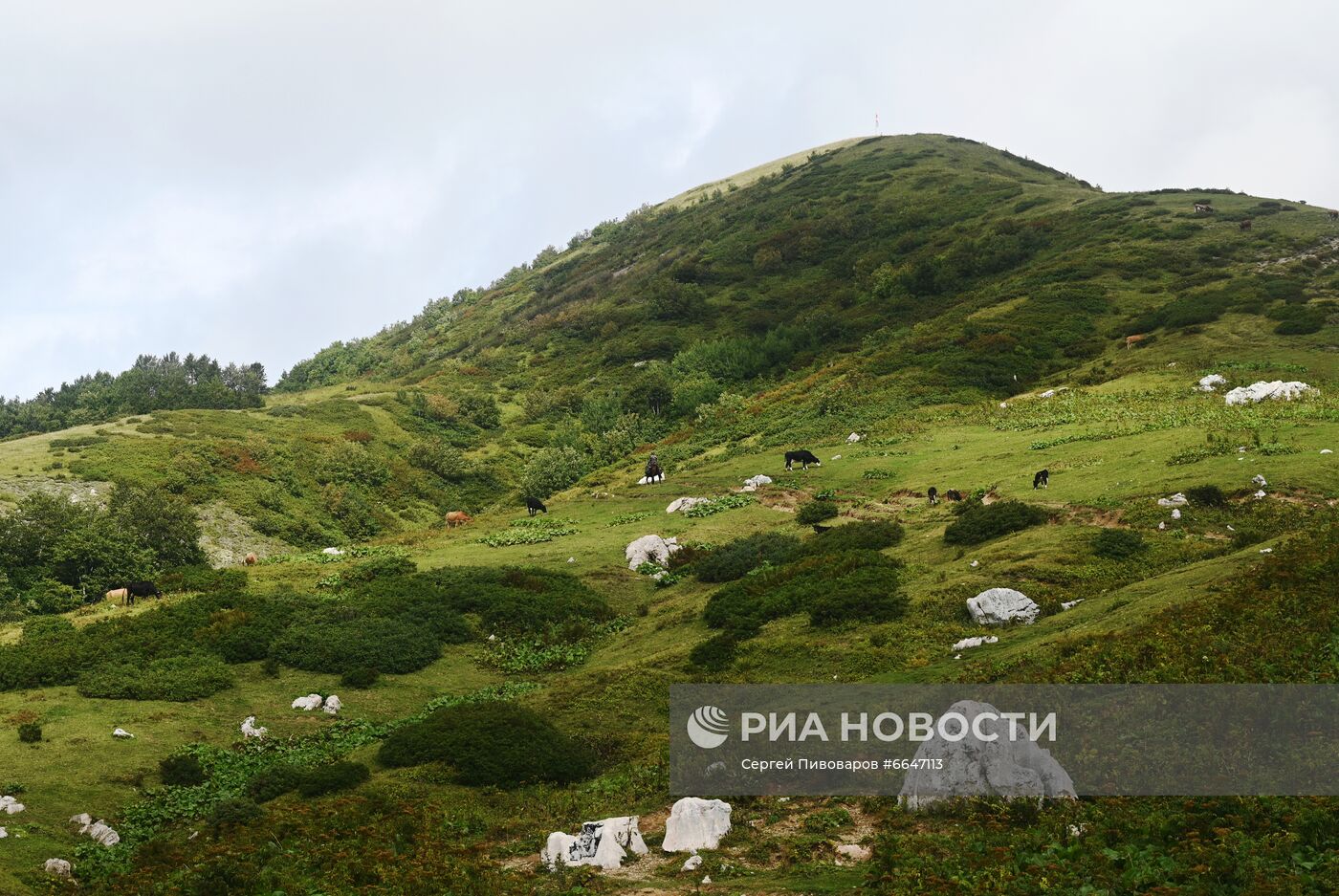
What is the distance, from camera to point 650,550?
40.3m

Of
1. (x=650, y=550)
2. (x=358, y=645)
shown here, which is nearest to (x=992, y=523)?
(x=650, y=550)

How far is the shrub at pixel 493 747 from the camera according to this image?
2069 cm

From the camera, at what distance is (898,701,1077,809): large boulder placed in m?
13.8

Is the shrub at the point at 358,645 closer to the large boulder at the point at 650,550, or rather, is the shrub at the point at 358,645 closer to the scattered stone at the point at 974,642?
the large boulder at the point at 650,550

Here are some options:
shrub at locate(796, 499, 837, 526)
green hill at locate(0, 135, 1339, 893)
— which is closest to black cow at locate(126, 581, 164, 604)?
green hill at locate(0, 135, 1339, 893)

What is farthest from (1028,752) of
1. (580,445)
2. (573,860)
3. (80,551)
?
(580,445)

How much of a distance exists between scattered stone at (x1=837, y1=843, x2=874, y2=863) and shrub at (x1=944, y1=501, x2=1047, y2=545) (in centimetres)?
1805

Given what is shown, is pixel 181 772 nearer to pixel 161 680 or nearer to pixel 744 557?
pixel 161 680

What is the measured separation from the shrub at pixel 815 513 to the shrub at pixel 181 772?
85.0 ft

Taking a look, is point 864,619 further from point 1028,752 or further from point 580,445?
point 580,445

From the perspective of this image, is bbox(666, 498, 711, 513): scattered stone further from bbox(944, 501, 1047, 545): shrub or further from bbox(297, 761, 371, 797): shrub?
bbox(297, 761, 371, 797): shrub

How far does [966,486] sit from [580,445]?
1965 inches

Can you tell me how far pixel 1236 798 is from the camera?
1190 cm

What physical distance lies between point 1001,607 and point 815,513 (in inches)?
709
